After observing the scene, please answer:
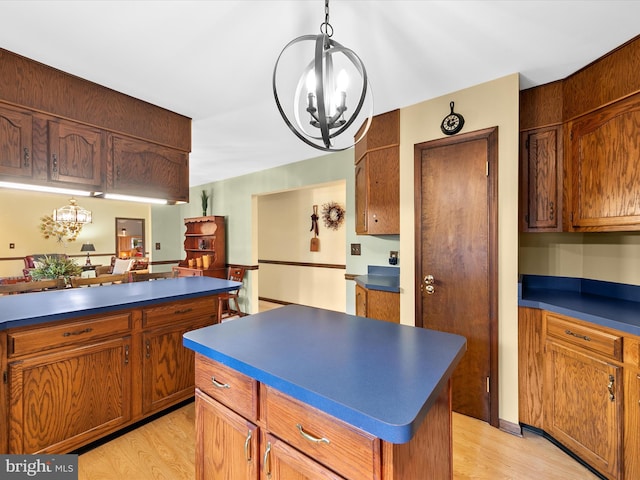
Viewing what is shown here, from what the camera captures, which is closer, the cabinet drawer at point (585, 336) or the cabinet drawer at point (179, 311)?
the cabinet drawer at point (585, 336)

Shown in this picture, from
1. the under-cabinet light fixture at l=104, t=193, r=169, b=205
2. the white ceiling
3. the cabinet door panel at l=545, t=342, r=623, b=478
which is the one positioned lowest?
the cabinet door panel at l=545, t=342, r=623, b=478

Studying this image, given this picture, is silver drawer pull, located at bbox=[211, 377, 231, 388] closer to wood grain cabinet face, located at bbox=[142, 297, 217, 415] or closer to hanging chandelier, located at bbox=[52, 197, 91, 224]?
wood grain cabinet face, located at bbox=[142, 297, 217, 415]

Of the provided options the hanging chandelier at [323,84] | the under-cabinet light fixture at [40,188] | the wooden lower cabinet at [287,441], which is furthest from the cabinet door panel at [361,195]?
the under-cabinet light fixture at [40,188]

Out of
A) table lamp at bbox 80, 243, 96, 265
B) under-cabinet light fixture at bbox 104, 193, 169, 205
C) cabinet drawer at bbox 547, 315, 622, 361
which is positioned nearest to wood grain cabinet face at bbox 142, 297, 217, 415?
under-cabinet light fixture at bbox 104, 193, 169, 205

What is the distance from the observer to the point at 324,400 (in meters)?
0.78

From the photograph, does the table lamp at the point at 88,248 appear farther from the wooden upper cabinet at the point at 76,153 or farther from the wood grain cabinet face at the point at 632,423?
the wood grain cabinet face at the point at 632,423

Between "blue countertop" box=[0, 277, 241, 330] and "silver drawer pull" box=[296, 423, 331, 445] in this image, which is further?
"blue countertop" box=[0, 277, 241, 330]

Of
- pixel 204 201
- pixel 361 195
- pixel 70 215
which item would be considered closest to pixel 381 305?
pixel 361 195

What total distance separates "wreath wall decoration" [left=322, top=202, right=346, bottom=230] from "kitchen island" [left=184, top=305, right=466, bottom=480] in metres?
3.39

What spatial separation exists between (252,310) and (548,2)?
4.60 m

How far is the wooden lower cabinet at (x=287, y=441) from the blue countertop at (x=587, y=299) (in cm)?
115

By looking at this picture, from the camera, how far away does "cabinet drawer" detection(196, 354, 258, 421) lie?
3.45 ft

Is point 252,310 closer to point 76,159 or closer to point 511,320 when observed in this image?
point 76,159

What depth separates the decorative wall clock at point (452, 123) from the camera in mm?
2127
